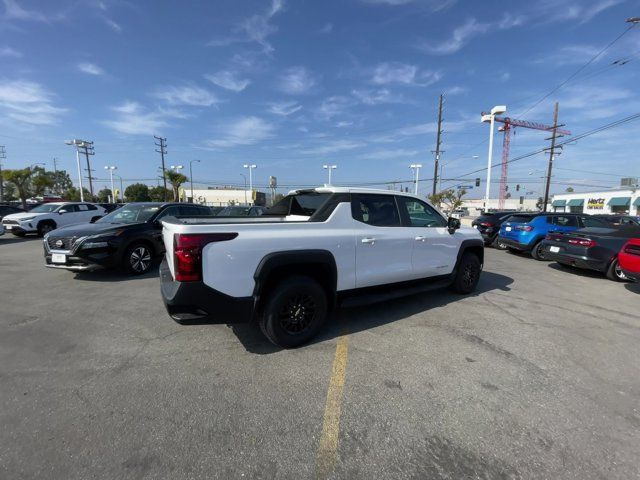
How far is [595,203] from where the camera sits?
182 ft

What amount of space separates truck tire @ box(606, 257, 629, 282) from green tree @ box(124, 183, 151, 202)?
9649 cm

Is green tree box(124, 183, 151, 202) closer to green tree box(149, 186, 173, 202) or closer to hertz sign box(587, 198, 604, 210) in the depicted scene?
green tree box(149, 186, 173, 202)

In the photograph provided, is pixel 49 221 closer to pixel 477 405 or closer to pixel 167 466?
pixel 167 466

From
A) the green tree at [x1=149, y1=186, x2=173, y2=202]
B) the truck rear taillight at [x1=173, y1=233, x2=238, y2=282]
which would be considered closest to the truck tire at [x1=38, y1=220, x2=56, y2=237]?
the truck rear taillight at [x1=173, y1=233, x2=238, y2=282]

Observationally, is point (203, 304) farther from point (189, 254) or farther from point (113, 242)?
point (113, 242)

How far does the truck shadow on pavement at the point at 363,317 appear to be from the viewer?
12.5 ft

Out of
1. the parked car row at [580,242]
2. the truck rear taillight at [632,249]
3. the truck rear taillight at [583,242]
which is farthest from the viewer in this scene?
the truck rear taillight at [583,242]

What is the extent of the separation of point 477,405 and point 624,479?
0.92 metres

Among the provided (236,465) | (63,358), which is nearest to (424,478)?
(236,465)

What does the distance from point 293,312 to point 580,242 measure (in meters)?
7.79

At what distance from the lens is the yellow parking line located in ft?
6.84

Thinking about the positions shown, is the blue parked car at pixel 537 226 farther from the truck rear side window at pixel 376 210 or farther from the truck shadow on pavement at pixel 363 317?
the truck rear side window at pixel 376 210

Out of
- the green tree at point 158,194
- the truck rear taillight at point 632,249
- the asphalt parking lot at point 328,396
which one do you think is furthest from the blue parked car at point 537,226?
the green tree at point 158,194

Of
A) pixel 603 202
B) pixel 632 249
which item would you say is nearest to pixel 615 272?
pixel 632 249
